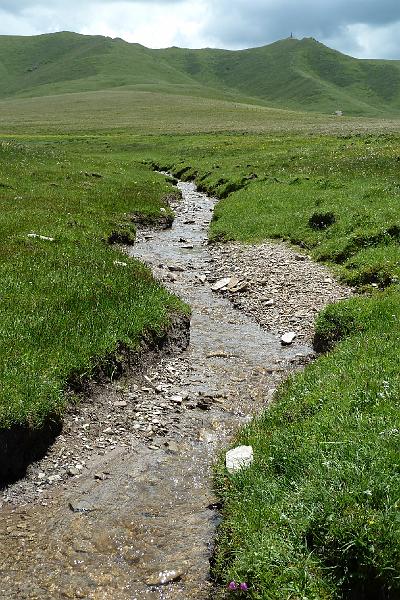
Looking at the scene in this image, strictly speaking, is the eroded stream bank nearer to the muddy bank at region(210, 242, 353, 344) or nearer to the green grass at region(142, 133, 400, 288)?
the muddy bank at region(210, 242, 353, 344)

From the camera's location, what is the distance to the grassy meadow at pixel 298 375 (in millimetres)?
6012

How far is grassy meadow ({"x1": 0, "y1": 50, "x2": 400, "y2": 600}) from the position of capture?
6.01 meters

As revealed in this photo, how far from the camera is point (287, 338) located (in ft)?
46.4

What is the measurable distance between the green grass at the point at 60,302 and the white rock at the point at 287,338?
3084mm

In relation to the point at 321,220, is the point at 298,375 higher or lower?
lower

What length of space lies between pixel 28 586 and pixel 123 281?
973 cm

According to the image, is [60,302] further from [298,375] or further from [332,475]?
[332,475]

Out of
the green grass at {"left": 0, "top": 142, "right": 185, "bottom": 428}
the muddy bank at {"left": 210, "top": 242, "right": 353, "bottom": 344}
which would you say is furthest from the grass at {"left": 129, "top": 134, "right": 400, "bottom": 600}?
the green grass at {"left": 0, "top": 142, "right": 185, "bottom": 428}

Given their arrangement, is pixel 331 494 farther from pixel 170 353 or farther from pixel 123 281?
pixel 123 281

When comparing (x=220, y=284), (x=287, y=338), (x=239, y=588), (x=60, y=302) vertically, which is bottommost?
(x=239, y=588)

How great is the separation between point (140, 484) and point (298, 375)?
4.31 m

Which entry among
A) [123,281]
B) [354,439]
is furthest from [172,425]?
[123,281]

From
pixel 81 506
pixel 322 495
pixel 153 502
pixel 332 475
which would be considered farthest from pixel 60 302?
pixel 322 495

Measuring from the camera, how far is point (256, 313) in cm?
1622
